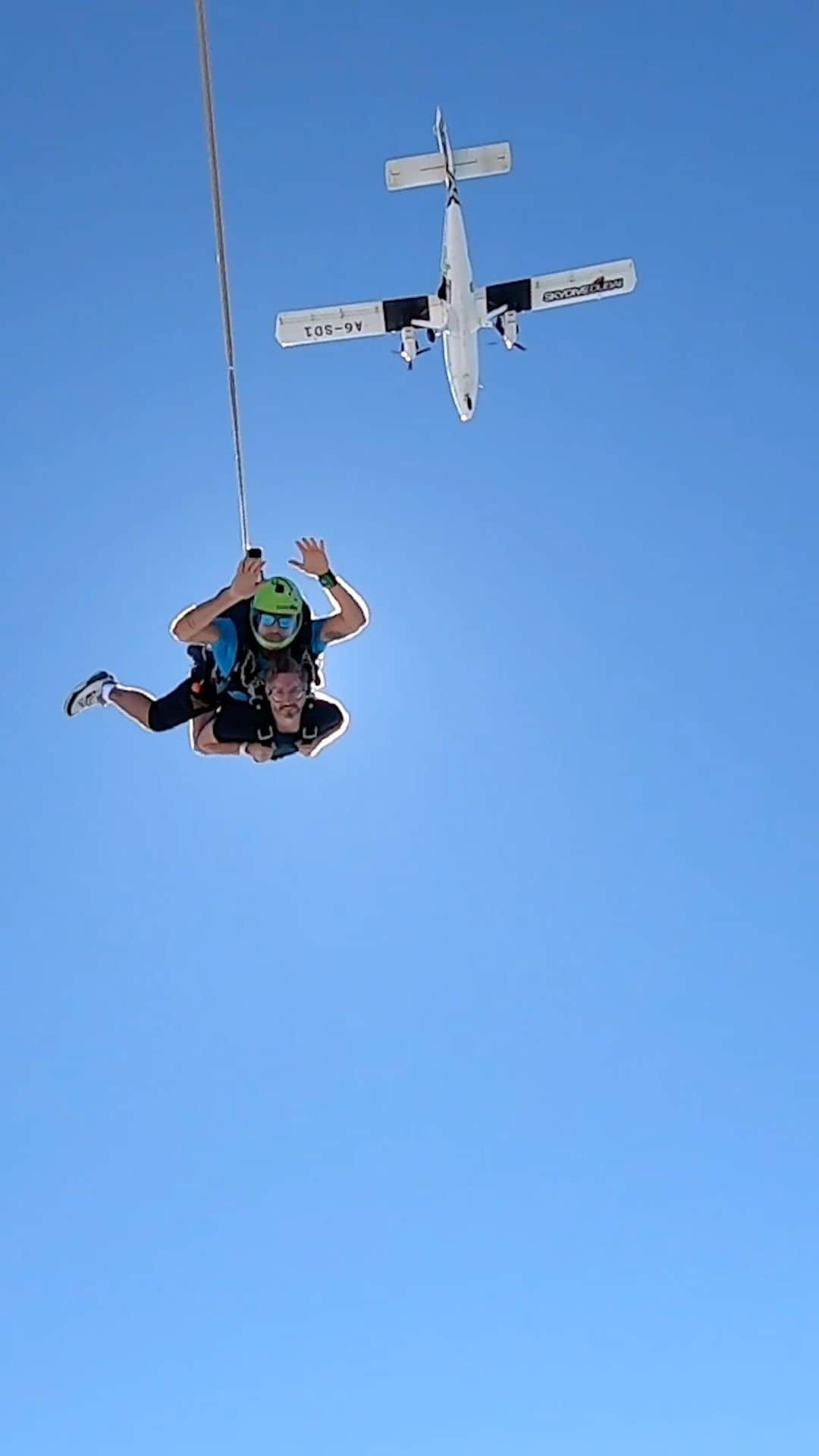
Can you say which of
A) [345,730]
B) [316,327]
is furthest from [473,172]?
[345,730]

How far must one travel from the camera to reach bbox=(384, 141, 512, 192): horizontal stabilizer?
32.3 m

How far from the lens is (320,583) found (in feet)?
32.6

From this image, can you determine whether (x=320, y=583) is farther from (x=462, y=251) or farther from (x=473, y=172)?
(x=473, y=172)

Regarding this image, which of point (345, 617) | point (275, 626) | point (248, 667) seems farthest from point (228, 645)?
point (345, 617)

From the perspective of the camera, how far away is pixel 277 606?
9.81 meters

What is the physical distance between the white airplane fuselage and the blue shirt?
2075cm

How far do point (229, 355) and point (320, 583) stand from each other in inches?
89.0

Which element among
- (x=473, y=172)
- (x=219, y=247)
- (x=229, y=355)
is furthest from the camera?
(x=473, y=172)

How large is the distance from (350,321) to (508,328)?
500 cm

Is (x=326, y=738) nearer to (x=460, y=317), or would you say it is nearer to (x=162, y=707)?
(x=162, y=707)

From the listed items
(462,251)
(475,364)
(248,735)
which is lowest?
(248,735)

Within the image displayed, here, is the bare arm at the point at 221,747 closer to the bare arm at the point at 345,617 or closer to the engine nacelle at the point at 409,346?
the bare arm at the point at 345,617

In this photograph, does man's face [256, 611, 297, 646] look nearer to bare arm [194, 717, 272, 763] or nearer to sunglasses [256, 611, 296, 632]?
sunglasses [256, 611, 296, 632]

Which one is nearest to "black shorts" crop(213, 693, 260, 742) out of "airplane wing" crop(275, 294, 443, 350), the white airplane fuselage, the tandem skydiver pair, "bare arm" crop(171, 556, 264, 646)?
the tandem skydiver pair
